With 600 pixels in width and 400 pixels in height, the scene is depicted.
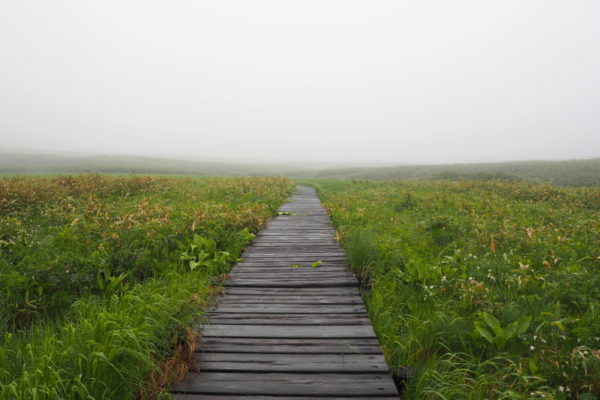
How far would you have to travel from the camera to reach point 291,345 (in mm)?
3043

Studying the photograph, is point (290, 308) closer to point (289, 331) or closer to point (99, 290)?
point (289, 331)

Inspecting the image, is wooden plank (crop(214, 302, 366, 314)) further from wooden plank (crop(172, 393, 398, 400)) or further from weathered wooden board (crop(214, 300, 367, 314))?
wooden plank (crop(172, 393, 398, 400))

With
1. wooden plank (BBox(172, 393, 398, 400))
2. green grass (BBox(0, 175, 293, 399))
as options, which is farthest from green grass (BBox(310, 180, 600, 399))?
green grass (BBox(0, 175, 293, 399))

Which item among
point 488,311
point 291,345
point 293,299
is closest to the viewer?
point 291,345

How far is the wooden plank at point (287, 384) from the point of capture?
2449 mm

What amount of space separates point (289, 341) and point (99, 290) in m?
3.48

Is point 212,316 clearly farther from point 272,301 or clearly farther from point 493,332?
point 493,332

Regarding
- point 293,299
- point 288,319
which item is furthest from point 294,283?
point 288,319

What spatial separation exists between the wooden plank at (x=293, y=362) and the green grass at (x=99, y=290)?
0.49m

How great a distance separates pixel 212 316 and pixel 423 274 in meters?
3.18

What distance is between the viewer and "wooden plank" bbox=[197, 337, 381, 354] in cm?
295

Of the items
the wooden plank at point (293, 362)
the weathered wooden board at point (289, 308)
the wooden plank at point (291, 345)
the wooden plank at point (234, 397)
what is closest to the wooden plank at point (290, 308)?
the weathered wooden board at point (289, 308)

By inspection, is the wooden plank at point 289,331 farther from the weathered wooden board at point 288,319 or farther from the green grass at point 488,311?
the green grass at point 488,311

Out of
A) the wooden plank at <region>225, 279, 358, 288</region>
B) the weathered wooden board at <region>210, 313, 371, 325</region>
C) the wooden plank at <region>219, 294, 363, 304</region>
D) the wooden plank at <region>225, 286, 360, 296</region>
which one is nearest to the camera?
the weathered wooden board at <region>210, 313, 371, 325</region>
